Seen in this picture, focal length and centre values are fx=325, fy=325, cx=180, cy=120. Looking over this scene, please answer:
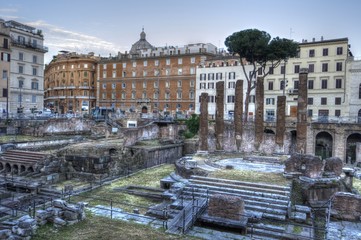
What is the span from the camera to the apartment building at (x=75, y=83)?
237 ft

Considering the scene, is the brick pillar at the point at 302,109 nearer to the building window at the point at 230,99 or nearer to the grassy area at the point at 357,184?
the grassy area at the point at 357,184

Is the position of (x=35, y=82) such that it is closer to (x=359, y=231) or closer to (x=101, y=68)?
(x=101, y=68)

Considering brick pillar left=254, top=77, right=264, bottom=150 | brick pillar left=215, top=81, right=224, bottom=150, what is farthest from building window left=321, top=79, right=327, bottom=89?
brick pillar left=215, top=81, right=224, bottom=150

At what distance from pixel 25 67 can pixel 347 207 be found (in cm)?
4793

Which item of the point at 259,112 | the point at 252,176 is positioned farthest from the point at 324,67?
the point at 252,176

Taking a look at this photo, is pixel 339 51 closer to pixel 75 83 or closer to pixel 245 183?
pixel 245 183

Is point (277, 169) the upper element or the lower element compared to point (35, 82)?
lower

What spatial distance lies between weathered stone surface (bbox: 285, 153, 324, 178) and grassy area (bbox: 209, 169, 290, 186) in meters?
0.81

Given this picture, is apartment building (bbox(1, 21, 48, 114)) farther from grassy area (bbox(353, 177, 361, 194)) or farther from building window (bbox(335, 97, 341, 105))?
building window (bbox(335, 97, 341, 105))

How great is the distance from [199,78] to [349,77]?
23.8 meters

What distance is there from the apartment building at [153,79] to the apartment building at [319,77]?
51.6ft

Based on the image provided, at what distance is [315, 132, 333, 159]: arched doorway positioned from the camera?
3853 centimetres

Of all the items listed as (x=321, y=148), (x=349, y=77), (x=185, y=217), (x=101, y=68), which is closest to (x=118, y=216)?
(x=185, y=217)

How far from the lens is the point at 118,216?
1290 cm
